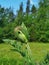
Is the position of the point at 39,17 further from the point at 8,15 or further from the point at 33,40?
the point at 8,15

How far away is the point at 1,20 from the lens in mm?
33875

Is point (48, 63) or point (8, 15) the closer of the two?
point (48, 63)

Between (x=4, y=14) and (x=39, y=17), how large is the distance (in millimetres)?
6459

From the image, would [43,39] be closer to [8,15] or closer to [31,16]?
[31,16]

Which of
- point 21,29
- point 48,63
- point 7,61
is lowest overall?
point 7,61

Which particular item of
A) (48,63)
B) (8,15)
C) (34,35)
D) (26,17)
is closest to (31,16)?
(26,17)

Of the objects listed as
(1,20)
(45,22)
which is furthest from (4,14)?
(45,22)

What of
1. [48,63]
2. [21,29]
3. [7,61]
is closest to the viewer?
[21,29]

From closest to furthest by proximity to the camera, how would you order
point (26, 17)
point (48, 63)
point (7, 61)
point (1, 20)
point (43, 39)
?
point (48, 63) → point (7, 61) → point (43, 39) → point (26, 17) → point (1, 20)

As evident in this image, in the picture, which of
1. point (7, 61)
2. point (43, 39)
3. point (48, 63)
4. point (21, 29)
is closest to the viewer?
point (21, 29)

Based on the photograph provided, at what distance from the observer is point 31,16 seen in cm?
3014

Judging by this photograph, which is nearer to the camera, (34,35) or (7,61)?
(7,61)

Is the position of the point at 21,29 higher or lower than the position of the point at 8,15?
higher

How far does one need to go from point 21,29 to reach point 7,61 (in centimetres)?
605
